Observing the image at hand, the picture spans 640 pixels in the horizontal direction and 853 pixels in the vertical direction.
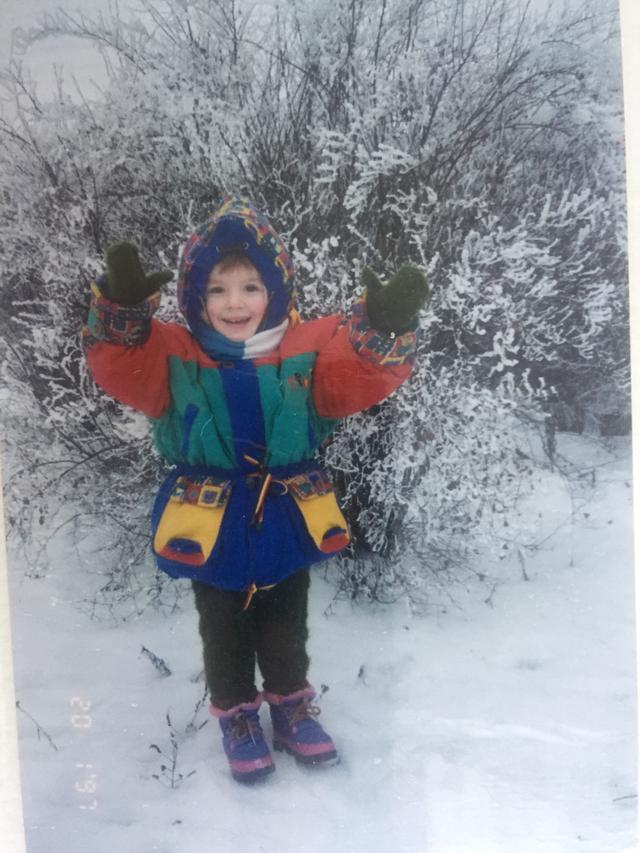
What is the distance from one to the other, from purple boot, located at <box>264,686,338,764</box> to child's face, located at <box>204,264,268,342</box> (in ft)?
1.64

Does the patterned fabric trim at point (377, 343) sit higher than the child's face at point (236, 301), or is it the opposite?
the child's face at point (236, 301)

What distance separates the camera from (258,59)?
0.99 m

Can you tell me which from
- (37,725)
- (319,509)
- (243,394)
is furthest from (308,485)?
(37,725)

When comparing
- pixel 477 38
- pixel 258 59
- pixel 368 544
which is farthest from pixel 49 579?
pixel 477 38

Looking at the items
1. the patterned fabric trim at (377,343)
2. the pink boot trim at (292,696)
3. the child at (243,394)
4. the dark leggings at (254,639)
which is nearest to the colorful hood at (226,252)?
the child at (243,394)

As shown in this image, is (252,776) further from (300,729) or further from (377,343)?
(377,343)

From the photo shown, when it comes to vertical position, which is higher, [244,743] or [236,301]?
[236,301]

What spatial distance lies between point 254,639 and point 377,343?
0.44 metres

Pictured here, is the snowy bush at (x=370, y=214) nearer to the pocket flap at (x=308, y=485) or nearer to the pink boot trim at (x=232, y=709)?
the pocket flap at (x=308, y=485)

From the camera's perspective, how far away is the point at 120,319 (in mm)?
894

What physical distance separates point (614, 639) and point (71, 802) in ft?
2.60

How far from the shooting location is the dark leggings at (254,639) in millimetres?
1022

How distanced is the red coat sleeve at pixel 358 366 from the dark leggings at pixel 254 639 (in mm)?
244

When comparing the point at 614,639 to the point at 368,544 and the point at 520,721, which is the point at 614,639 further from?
the point at 368,544
